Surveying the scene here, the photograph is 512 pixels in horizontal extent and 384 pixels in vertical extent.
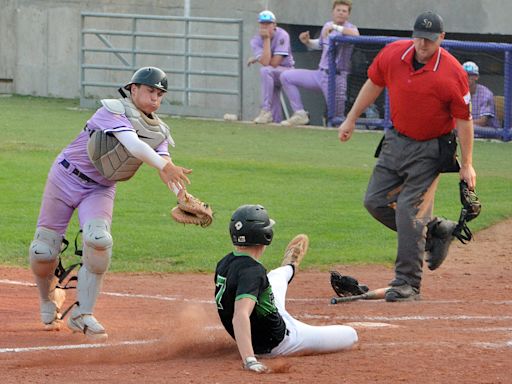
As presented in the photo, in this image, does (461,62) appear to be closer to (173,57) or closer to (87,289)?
(173,57)

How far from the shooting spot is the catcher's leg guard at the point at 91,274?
24.0ft

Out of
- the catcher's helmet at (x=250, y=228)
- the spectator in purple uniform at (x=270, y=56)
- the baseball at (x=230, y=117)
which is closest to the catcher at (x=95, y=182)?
the catcher's helmet at (x=250, y=228)

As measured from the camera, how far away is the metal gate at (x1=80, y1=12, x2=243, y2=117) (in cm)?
2261

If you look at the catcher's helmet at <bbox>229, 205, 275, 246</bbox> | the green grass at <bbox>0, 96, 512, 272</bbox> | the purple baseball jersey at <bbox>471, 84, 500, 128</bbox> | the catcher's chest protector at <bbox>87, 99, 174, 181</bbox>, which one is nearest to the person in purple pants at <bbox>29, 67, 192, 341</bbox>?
the catcher's chest protector at <bbox>87, 99, 174, 181</bbox>

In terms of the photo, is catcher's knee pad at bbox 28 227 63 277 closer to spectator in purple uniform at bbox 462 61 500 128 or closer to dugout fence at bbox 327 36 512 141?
spectator in purple uniform at bbox 462 61 500 128

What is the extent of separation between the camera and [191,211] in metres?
7.30

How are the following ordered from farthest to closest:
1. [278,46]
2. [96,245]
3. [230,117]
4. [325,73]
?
[230,117]
[278,46]
[325,73]
[96,245]

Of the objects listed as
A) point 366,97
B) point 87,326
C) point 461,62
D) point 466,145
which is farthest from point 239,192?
point 461,62

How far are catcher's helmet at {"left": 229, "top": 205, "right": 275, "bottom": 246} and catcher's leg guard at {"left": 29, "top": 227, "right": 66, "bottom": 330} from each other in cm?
158

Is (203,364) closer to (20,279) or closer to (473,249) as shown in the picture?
(20,279)

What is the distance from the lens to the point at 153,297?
905cm

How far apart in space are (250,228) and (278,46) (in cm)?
1461

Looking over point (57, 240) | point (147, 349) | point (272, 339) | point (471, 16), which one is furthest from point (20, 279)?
point (471, 16)

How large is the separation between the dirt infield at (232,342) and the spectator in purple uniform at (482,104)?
8.61m
